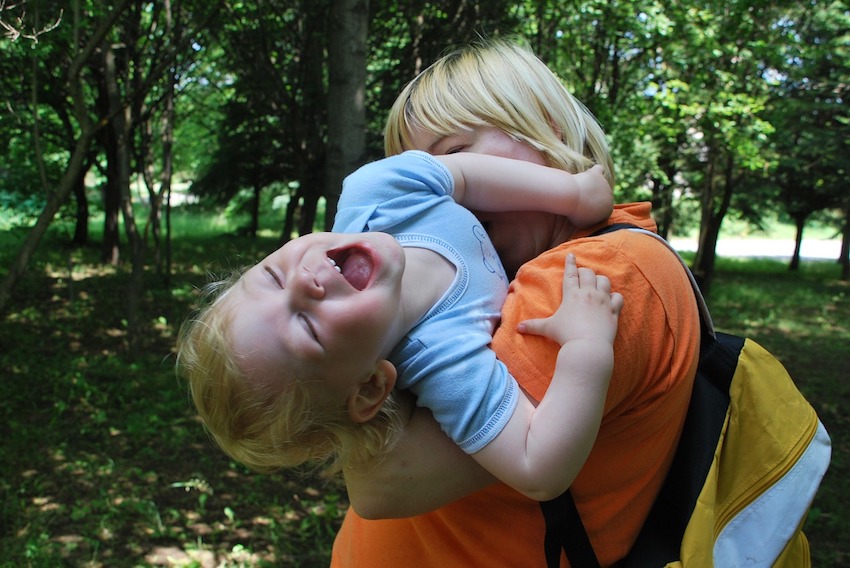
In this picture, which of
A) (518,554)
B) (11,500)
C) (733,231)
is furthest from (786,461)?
(733,231)

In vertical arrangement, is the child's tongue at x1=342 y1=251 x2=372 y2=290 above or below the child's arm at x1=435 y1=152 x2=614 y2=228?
below

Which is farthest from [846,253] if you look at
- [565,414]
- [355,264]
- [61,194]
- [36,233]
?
[355,264]

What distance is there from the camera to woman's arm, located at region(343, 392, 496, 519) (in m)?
1.17

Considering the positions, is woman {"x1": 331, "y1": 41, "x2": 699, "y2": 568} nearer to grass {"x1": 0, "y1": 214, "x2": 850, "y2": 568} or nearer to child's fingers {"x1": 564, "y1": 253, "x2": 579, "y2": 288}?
child's fingers {"x1": 564, "y1": 253, "x2": 579, "y2": 288}

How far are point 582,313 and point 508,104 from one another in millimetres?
512

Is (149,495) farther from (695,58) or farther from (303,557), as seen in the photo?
(695,58)

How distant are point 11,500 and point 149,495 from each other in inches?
35.5

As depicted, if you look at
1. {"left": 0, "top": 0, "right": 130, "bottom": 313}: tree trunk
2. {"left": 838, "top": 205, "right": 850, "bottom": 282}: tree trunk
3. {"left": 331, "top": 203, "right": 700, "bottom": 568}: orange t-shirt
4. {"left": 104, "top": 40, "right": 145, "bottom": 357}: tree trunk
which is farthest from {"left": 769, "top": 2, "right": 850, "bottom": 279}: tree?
{"left": 331, "top": 203, "right": 700, "bottom": 568}: orange t-shirt

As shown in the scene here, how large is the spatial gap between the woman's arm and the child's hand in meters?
0.24

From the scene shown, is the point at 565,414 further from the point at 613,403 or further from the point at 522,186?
the point at 522,186

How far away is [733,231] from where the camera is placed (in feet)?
127

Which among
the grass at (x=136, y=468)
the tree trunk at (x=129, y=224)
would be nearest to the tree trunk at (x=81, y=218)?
the grass at (x=136, y=468)

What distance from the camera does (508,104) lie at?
4.60ft

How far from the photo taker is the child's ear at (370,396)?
113 centimetres
